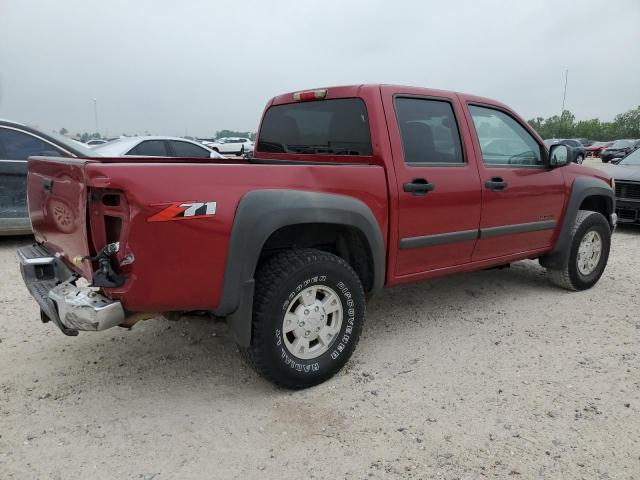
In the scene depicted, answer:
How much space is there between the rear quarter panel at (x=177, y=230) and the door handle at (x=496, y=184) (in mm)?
1915

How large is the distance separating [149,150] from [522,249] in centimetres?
617

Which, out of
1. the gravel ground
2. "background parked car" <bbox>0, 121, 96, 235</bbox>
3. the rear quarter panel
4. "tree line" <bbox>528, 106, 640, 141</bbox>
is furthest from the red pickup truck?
"tree line" <bbox>528, 106, 640, 141</bbox>

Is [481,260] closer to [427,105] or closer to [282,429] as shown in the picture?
[427,105]

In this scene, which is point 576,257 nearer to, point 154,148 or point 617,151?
point 154,148

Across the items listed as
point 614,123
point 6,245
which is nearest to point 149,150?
point 6,245

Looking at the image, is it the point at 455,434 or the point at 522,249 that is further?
the point at 522,249

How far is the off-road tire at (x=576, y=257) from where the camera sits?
482 cm

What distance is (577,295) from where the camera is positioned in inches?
193

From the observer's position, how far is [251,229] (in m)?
2.64

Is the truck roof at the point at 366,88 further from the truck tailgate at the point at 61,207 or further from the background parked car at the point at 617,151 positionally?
the background parked car at the point at 617,151

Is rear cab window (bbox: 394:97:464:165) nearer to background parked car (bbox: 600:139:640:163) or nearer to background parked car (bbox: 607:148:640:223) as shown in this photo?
background parked car (bbox: 607:148:640:223)

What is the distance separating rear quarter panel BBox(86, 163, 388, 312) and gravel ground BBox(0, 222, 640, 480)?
0.70 metres

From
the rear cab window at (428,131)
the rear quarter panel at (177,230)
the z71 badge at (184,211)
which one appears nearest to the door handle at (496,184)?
the rear cab window at (428,131)

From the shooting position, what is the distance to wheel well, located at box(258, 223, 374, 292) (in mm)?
3054
